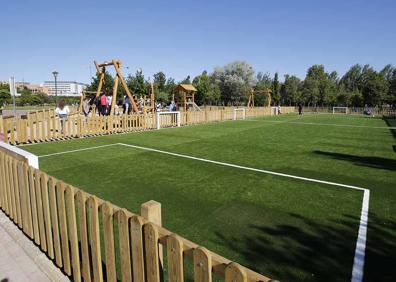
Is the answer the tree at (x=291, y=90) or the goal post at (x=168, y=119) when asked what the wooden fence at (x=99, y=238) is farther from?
the tree at (x=291, y=90)

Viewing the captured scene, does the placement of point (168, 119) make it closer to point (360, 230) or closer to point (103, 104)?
point (103, 104)

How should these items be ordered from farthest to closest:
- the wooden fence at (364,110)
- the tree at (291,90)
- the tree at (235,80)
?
the tree at (235,80) → the tree at (291,90) → the wooden fence at (364,110)

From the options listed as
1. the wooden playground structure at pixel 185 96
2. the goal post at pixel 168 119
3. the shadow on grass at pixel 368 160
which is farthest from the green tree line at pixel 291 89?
the shadow on grass at pixel 368 160

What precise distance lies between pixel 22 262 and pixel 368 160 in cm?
936

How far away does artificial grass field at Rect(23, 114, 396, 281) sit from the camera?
346cm

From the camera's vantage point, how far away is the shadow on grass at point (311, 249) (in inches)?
123

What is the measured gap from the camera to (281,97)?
2665 inches

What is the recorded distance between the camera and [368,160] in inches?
360

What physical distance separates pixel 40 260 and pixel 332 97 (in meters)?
66.8

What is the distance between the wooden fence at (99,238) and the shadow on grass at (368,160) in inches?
293

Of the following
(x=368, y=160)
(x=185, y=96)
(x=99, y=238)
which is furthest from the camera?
(x=185, y=96)

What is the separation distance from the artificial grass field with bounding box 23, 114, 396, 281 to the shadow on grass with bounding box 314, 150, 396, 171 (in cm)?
4

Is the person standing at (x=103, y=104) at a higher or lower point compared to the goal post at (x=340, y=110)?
higher

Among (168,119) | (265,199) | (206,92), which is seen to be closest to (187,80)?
(206,92)
